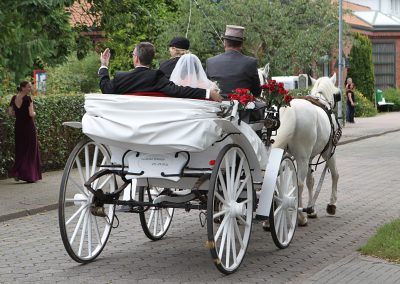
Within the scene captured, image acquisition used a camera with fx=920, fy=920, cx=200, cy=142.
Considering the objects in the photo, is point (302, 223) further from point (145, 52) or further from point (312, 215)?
point (145, 52)

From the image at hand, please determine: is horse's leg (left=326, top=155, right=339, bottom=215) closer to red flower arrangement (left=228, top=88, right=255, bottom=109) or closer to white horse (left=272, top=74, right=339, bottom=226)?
white horse (left=272, top=74, right=339, bottom=226)

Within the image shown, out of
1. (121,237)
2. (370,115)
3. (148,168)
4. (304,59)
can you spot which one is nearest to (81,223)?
(148,168)

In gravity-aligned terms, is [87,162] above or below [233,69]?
below

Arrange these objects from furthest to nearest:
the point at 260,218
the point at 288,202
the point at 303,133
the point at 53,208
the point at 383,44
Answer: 1. the point at 383,44
2. the point at 53,208
3. the point at 303,133
4. the point at 288,202
5. the point at 260,218

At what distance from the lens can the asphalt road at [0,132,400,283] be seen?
804cm

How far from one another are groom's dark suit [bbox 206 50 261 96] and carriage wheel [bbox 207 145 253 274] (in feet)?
4.09

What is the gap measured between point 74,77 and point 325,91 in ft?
60.8

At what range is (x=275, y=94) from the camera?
382 inches

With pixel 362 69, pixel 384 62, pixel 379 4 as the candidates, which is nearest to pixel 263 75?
pixel 362 69

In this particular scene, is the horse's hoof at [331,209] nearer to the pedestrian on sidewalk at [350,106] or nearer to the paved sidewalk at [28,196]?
the paved sidewalk at [28,196]

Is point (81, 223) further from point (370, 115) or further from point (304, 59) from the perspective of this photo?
point (370, 115)

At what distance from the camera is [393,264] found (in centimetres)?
824

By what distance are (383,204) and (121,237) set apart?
174 inches

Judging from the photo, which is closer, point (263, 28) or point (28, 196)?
point (28, 196)
